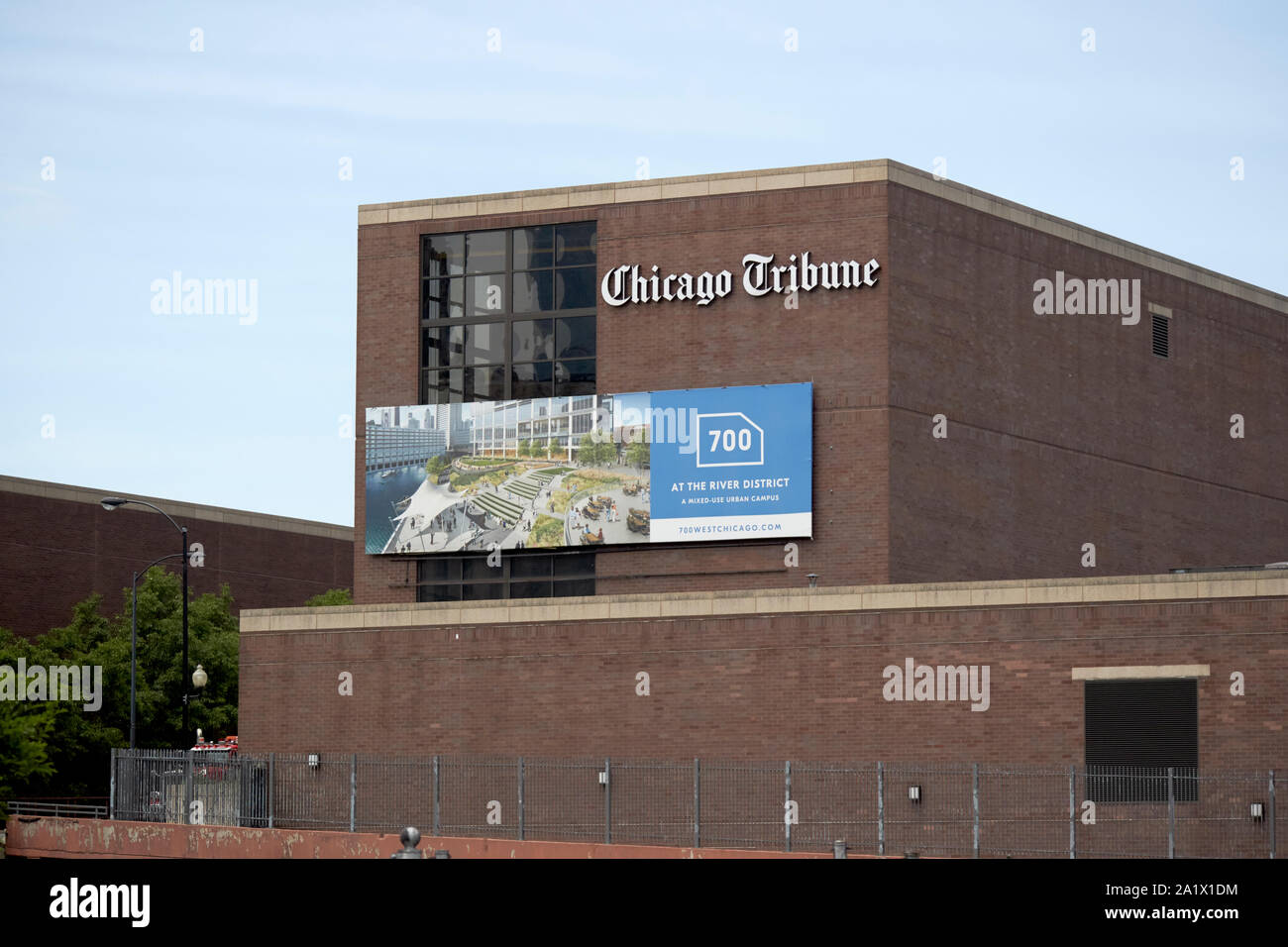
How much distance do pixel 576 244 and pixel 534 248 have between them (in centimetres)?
118

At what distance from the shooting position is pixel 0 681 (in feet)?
190

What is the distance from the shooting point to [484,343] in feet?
165

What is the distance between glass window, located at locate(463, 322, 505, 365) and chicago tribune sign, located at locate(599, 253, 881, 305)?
3037 millimetres

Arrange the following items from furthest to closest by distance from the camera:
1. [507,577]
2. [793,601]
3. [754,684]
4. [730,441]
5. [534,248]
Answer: [534,248] → [507,577] → [730,441] → [754,684] → [793,601]

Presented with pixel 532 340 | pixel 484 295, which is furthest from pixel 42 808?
pixel 532 340

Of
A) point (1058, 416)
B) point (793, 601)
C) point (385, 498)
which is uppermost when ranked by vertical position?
point (1058, 416)

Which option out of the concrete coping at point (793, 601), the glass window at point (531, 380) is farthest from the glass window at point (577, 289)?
the concrete coping at point (793, 601)

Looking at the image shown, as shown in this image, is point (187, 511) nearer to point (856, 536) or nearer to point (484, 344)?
point (484, 344)

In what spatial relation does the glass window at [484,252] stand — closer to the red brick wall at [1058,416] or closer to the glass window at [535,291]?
the glass window at [535,291]

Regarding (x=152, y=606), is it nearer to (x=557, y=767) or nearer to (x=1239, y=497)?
(x=557, y=767)

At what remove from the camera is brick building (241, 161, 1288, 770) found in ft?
130

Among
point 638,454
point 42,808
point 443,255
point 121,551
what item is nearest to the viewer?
point 638,454

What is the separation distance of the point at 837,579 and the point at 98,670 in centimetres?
3197

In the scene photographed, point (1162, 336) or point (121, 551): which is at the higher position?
point (1162, 336)
